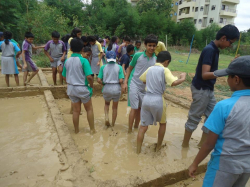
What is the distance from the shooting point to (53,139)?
3.12 metres

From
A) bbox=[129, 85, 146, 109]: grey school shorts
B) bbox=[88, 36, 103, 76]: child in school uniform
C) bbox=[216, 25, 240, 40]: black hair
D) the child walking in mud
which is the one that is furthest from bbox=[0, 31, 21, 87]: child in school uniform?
bbox=[216, 25, 240, 40]: black hair

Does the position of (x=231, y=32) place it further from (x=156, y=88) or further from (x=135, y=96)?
(x=135, y=96)

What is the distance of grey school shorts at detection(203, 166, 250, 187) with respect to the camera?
1.48 m

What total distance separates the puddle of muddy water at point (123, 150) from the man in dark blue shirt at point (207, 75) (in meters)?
0.44

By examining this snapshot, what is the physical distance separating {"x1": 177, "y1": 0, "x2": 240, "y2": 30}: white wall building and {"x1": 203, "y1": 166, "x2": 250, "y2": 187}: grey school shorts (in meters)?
41.6

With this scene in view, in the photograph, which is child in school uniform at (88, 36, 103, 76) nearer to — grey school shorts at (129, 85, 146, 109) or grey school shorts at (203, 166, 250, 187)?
grey school shorts at (129, 85, 146, 109)

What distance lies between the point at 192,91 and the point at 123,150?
1521mm

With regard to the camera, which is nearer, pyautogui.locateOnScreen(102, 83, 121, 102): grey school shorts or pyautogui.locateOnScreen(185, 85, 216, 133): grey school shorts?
pyautogui.locateOnScreen(185, 85, 216, 133): grey school shorts

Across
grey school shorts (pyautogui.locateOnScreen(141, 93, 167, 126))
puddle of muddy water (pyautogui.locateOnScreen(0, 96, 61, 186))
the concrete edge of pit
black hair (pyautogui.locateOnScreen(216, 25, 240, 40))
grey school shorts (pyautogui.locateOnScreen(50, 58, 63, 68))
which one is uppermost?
black hair (pyautogui.locateOnScreen(216, 25, 240, 40))

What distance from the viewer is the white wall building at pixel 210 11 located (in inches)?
1415

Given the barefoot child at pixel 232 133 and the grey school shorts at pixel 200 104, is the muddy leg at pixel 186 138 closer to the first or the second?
the grey school shorts at pixel 200 104

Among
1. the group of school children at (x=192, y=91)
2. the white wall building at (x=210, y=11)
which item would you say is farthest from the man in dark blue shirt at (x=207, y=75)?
the white wall building at (x=210, y=11)

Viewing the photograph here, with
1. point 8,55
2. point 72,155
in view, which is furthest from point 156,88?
point 8,55

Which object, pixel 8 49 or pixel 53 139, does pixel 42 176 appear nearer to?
pixel 53 139
